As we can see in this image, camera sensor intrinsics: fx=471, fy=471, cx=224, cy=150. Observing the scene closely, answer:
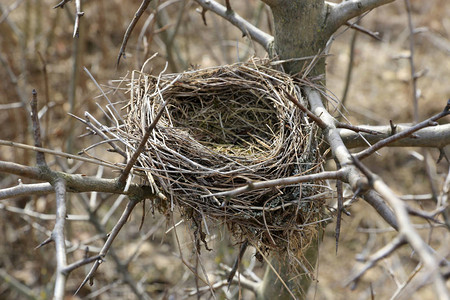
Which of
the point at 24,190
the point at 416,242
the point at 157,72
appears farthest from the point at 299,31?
the point at 157,72

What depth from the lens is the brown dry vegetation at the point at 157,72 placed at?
15.3ft

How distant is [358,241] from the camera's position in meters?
5.35

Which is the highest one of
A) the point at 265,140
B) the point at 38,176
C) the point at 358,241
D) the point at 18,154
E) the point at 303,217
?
the point at 38,176

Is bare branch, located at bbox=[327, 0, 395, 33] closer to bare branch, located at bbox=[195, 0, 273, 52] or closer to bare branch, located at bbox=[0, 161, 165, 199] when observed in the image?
bare branch, located at bbox=[195, 0, 273, 52]

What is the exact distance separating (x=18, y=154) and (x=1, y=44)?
1425mm

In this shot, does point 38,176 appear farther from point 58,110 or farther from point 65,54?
point 65,54

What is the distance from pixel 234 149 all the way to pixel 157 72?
3326 mm

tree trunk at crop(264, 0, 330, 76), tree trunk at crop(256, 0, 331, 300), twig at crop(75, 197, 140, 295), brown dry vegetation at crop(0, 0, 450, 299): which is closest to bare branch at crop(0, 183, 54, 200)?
twig at crop(75, 197, 140, 295)

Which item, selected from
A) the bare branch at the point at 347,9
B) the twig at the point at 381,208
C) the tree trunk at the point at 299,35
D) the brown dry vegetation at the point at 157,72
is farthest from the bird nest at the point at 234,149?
the brown dry vegetation at the point at 157,72

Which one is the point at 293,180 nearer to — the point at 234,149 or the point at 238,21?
the point at 234,149

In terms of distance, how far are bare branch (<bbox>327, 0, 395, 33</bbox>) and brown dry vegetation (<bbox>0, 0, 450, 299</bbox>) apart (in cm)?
188

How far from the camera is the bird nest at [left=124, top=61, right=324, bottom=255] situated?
5.81 feet

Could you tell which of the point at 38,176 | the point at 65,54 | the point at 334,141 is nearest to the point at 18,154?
the point at 65,54

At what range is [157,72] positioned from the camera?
5402 mm
